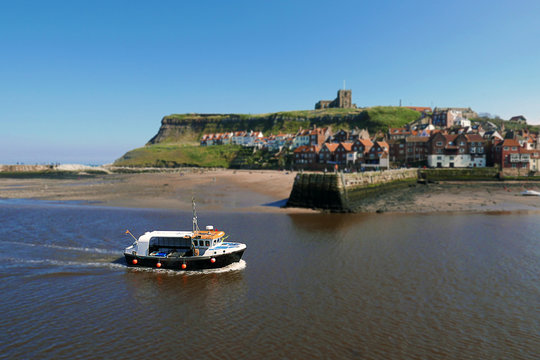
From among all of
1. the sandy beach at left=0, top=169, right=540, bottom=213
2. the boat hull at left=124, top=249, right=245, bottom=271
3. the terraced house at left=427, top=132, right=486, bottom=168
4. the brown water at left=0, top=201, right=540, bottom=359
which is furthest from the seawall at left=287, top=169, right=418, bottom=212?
the terraced house at left=427, top=132, right=486, bottom=168

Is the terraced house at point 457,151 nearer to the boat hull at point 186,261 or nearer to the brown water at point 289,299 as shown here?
the brown water at point 289,299

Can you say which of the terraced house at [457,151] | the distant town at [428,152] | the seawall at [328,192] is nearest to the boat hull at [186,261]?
the seawall at [328,192]

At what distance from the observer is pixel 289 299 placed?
52.9 ft

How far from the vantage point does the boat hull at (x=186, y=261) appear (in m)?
20.5

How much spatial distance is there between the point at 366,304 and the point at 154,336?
9435 mm

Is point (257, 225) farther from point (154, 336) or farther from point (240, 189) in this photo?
point (240, 189)

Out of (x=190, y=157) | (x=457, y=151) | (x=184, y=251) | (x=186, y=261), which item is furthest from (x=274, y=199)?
(x=190, y=157)

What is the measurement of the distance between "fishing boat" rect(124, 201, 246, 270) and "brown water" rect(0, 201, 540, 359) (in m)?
0.81

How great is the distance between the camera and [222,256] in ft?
67.2

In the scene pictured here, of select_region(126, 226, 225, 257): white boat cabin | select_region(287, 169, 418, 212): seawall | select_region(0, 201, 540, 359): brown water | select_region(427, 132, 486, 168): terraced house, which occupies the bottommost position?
select_region(0, 201, 540, 359): brown water

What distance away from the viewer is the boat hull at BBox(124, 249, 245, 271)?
2053 cm

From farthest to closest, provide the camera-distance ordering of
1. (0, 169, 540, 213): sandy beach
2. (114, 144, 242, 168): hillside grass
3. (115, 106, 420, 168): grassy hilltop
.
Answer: (114, 144, 242, 168): hillside grass, (115, 106, 420, 168): grassy hilltop, (0, 169, 540, 213): sandy beach

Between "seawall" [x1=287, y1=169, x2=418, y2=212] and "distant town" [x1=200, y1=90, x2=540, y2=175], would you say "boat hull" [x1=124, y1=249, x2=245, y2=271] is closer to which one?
"seawall" [x1=287, y1=169, x2=418, y2=212]

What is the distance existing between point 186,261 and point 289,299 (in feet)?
25.2
